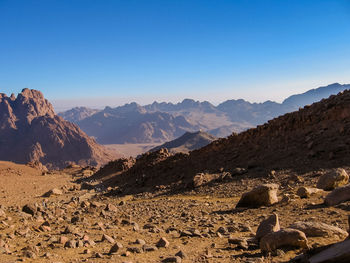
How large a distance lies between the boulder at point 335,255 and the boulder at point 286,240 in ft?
2.64

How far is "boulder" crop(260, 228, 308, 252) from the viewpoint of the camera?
5.26 metres

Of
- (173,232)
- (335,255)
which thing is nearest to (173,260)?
(173,232)

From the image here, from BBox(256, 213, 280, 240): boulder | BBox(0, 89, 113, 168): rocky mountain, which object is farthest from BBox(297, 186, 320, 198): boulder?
BBox(0, 89, 113, 168): rocky mountain

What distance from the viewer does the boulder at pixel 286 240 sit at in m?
5.26

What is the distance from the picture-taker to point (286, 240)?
5285mm

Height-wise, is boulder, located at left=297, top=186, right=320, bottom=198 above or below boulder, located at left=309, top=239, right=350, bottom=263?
below

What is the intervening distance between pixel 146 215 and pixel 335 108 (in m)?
14.0

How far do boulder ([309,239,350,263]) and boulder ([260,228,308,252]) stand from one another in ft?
2.64

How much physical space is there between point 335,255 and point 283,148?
14424 mm

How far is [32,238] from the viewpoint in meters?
7.22

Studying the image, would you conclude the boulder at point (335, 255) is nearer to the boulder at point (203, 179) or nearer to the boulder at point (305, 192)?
the boulder at point (305, 192)

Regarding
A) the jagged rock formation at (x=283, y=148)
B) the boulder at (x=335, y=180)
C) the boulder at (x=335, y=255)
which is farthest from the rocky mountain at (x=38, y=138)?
the boulder at (x=335, y=255)

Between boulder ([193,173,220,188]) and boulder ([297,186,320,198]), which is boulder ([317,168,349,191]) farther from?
boulder ([193,173,220,188])

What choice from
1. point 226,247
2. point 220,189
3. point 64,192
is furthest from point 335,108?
point 64,192
